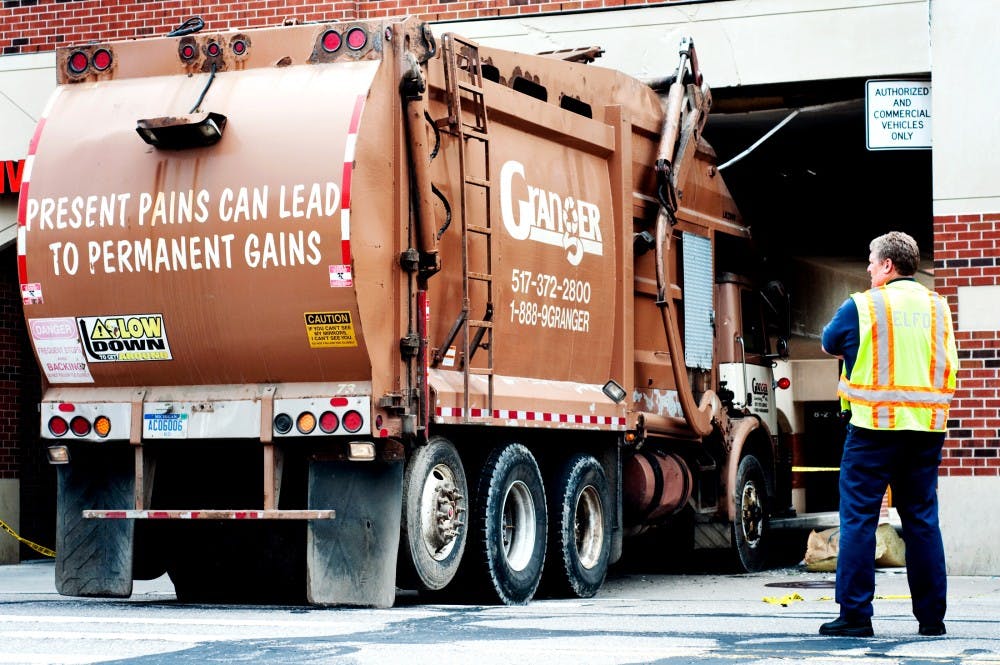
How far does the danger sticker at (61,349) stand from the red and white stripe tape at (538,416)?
80.2 inches

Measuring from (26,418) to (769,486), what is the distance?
6971 millimetres

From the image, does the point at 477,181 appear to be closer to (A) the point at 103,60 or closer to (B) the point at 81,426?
(A) the point at 103,60

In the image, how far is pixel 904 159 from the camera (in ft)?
54.3

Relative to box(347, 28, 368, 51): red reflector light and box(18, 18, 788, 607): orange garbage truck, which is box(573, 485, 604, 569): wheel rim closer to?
box(18, 18, 788, 607): orange garbage truck

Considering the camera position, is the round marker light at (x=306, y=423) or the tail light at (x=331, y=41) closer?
the round marker light at (x=306, y=423)

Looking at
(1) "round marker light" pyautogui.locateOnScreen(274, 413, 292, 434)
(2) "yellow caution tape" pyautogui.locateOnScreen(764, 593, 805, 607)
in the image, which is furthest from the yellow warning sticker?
(2) "yellow caution tape" pyautogui.locateOnScreen(764, 593, 805, 607)

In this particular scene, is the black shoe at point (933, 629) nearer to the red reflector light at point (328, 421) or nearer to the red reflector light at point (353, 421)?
the red reflector light at point (353, 421)

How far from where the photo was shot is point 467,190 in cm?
981

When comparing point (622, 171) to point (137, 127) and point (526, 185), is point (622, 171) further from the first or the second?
point (137, 127)

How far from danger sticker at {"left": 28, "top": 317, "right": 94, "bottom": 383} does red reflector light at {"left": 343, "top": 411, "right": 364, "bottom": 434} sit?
163cm

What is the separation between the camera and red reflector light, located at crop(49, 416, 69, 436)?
9.60 metres

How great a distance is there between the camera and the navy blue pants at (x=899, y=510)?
7.41m

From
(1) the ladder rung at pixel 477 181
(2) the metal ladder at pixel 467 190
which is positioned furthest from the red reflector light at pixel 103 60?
(1) the ladder rung at pixel 477 181

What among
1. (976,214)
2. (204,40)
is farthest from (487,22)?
(204,40)
